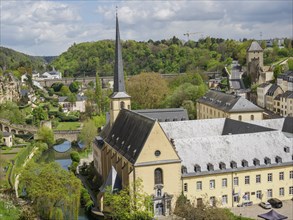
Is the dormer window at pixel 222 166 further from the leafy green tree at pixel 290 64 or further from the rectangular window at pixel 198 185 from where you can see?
the leafy green tree at pixel 290 64

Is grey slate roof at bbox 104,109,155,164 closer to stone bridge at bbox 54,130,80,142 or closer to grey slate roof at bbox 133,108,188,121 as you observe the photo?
grey slate roof at bbox 133,108,188,121

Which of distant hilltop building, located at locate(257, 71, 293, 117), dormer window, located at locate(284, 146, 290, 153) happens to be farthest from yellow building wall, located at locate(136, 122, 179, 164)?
distant hilltop building, located at locate(257, 71, 293, 117)

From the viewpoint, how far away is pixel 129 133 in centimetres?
4681

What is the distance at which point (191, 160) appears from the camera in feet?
145

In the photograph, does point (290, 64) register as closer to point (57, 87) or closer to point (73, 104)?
point (73, 104)

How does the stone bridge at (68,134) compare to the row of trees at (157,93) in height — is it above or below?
below

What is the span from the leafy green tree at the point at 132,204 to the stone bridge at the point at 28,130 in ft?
164

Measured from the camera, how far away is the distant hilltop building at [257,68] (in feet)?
362

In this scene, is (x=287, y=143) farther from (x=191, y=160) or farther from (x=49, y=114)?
(x=49, y=114)

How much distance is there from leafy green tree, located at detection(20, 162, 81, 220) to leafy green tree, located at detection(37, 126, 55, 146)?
142 ft

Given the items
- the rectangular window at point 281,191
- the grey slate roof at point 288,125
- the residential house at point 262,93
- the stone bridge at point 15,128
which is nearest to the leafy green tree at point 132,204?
the rectangular window at point 281,191

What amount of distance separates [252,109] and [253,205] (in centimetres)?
2992

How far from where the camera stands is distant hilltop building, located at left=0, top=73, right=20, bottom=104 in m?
114

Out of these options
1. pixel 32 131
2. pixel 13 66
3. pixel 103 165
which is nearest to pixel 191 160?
pixel 103 165
